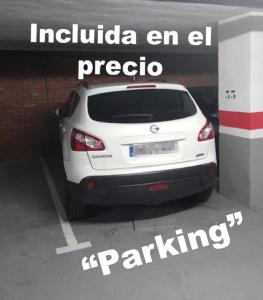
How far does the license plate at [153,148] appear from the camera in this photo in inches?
149

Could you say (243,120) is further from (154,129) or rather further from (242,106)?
(154,129)

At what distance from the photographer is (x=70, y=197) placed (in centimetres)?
417

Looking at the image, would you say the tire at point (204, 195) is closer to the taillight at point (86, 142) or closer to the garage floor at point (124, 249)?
the garage floor at point (124, 249)

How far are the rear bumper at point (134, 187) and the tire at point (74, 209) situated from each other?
0.95 feet

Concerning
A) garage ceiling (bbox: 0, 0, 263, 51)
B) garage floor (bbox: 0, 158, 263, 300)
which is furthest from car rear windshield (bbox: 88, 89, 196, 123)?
garage floor (bbox: 0, 158, 263, 300)

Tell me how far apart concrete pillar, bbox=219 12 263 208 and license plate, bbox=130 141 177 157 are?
3.36 feet

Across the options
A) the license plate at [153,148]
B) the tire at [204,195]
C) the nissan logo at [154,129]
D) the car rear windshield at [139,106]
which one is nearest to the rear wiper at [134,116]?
the car rear windshield at [139,106]

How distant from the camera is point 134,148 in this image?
3793mm

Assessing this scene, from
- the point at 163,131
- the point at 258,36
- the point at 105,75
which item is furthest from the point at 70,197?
the point at 105,75

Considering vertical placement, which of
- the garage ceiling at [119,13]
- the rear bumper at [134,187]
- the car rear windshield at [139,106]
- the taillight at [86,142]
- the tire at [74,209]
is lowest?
the tire at [74,209]

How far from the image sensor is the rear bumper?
147 inches

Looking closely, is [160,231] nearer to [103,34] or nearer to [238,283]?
[238,283]

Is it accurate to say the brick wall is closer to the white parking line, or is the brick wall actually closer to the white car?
the white parking line

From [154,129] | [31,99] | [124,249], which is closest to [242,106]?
[154,129]
